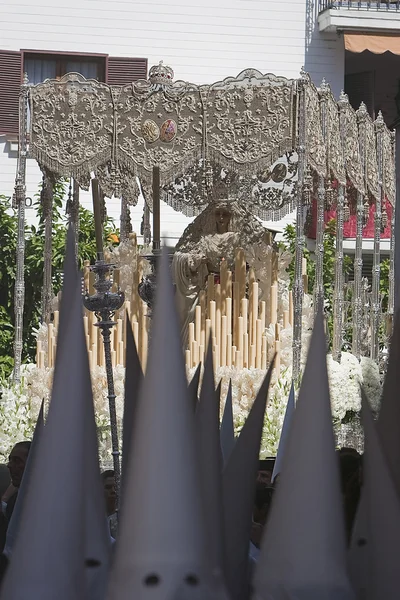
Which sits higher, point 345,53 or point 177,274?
point 345,53

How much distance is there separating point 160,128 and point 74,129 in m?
0.70

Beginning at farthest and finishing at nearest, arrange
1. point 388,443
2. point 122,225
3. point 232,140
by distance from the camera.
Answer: point 122,225 → point 232,140 → point 388,443

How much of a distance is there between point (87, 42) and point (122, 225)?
5948mm

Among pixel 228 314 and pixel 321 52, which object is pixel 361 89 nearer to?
pixel 321 52

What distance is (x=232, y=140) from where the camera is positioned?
33.0 feet

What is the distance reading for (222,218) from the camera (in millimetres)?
12156

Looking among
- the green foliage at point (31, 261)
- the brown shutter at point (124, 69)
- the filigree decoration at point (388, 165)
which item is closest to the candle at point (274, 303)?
the filigree decoration at point (388, 165)

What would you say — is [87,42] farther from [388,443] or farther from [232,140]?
[388,443]

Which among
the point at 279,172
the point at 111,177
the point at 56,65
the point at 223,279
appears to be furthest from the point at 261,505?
the point at 56,65

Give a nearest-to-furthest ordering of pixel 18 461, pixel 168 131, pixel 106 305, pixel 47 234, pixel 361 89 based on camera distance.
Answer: pixel 106 305 < pixel 18 461 < pixel 168 131 < pixel 47 234 < pixel 361 89

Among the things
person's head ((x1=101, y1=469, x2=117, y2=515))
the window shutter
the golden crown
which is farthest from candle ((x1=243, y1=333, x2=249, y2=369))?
the window shutter

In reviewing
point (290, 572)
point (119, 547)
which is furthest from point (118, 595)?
point (290, 572)

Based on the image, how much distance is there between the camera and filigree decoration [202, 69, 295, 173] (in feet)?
32.8

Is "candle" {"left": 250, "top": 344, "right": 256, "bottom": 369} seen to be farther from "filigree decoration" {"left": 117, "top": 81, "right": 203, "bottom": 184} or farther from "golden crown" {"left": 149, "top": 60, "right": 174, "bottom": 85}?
"golden crown" {"left": 149, "top": 60, "right": 174, "bottom": 85}
